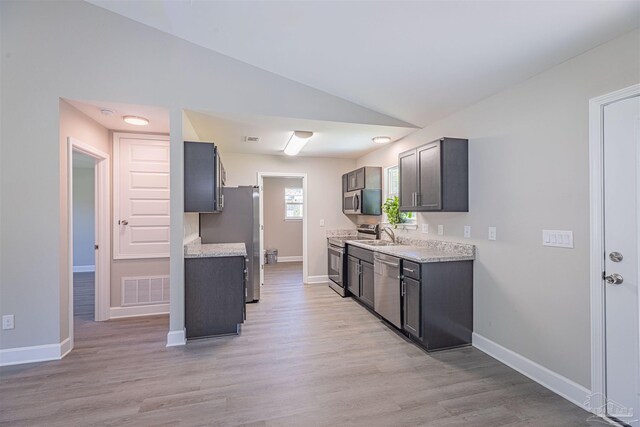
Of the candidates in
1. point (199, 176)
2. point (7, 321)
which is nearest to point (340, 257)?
point (199, 176)

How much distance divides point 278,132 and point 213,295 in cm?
221

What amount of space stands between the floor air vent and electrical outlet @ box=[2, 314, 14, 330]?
47.2 inches

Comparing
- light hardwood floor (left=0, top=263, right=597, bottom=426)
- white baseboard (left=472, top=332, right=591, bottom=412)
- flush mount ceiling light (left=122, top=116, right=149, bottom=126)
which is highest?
flush mount ceiling light (left=122, top=116, right=149, bottom=126)

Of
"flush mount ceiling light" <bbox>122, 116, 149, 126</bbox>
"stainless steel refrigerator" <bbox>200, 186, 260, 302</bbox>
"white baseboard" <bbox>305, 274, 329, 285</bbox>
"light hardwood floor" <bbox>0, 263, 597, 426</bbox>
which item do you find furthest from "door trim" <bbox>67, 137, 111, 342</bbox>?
"white baseboard" <bbox>305, 274, 329, 285</bbox>

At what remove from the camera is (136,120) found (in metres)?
3.31

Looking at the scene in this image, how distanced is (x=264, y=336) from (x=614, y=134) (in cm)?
343

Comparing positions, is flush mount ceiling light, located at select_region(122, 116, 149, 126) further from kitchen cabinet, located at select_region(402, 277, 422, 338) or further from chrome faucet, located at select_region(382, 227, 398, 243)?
chrome faucet, located at select_region(382, 227, 398, 243)

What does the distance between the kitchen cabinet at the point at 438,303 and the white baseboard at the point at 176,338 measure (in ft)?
7.74

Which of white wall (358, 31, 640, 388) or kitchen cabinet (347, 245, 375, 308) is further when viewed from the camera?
kitchen cabinet (347, 245, 375, 308)

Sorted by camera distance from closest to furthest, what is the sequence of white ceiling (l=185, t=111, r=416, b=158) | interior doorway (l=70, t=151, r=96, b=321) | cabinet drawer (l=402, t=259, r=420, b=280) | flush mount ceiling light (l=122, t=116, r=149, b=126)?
cabinet drawer (l=402, t=259, r=420, b=280) < flush mount ceiling light (l=122, t=116, r=149, b=126) < white ceiling (l=185, t=111, r=416, b=158) < interior doorway (l=70, t=151, r=96, b=321)

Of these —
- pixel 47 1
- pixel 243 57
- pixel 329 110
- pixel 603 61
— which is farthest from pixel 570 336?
pixel 47 1

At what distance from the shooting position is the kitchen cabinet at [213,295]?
9.98ft

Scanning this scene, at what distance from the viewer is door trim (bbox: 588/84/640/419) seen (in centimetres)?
193

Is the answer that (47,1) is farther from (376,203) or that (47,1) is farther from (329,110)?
(376,203)
